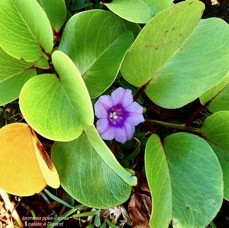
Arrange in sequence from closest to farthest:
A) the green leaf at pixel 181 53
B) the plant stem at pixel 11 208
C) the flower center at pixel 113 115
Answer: the green leaf at pixel 181 53
the flower center at pixel 113 115
the plant stem at pixel 11 208

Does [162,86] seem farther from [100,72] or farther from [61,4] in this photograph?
[61,4]

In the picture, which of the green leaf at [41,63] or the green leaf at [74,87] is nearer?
the green leaf at [74,87]

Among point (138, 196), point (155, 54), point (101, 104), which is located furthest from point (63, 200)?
point (155, 54)

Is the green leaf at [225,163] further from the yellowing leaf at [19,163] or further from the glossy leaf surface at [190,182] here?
the yellowing leaf at [19,163]

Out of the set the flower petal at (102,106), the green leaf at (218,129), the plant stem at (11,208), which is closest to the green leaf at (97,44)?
the flower petal at (102,106)

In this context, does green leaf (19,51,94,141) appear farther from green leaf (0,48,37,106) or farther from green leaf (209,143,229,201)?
green leaf (209,143,229,201)

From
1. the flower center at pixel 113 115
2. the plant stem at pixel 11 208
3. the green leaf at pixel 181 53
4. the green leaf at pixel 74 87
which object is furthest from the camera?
the plant stem at pixel 11 208
